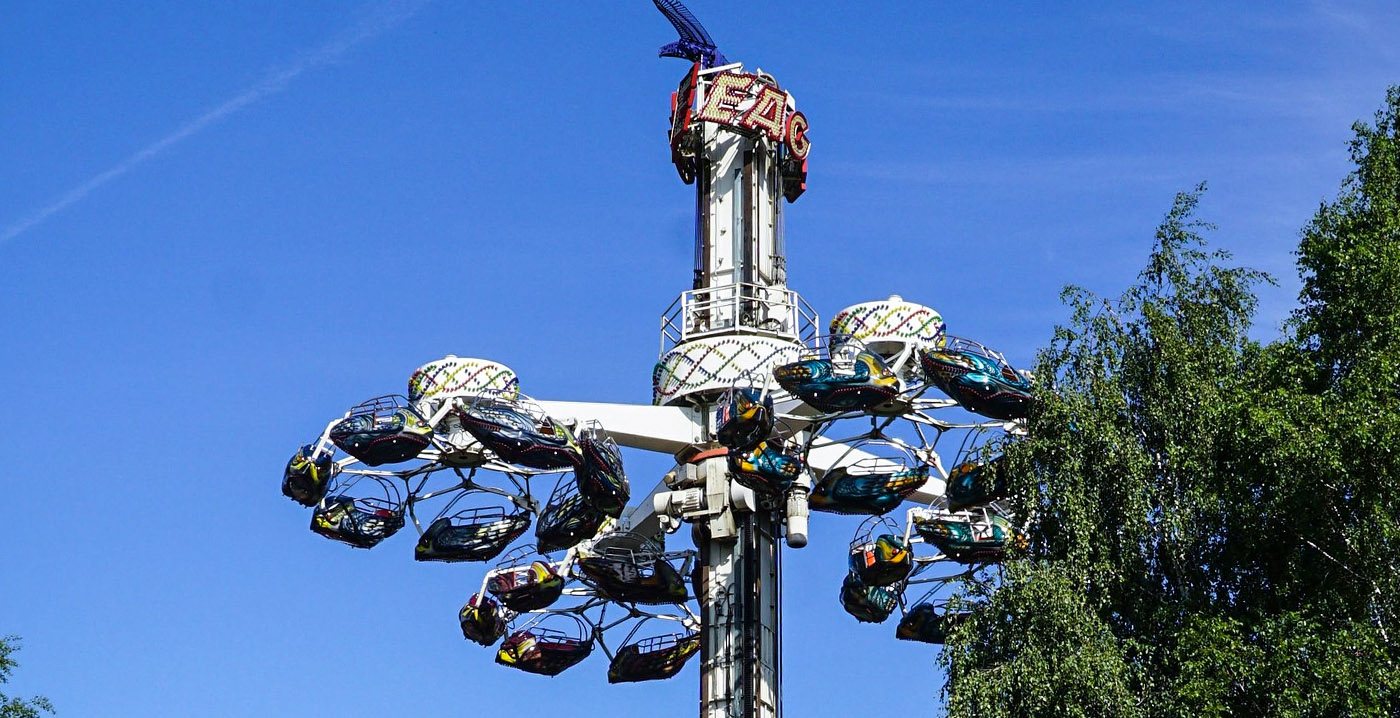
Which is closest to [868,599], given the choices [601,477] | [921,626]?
[921,626]

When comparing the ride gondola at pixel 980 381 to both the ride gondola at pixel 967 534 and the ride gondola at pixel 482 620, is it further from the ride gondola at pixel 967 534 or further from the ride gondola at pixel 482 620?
the ride gondola at pixel 482 620

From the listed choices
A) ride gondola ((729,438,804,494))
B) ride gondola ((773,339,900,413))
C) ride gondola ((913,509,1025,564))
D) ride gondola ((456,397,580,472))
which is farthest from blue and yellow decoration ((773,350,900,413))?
ride gondola ((456,397,580,472))

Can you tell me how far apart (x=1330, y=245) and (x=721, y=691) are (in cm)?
1163

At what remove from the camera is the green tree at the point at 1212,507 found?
31.8m

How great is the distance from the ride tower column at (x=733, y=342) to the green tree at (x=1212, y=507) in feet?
18.4

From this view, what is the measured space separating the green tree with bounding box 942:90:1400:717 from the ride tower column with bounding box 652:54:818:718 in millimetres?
5609

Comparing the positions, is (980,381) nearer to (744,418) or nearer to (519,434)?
(744,418)

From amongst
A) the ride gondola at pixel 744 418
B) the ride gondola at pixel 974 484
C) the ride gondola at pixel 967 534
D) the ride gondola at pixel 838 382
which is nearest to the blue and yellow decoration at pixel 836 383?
the ride gondola at pixel 838 382

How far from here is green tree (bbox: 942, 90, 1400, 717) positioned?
31766mm

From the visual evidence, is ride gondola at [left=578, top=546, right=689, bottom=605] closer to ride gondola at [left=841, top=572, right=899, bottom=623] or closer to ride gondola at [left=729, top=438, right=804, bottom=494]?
ride gondola at [left=841, top=572, right=899, bottom=623]

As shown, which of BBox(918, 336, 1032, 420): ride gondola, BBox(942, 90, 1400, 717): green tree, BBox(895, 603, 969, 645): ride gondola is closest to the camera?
BBox(942, 90, 1400, 717): green tree

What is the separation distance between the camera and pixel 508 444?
37062 mm

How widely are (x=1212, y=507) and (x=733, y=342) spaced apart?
947cm

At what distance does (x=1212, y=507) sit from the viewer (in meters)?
33.4
